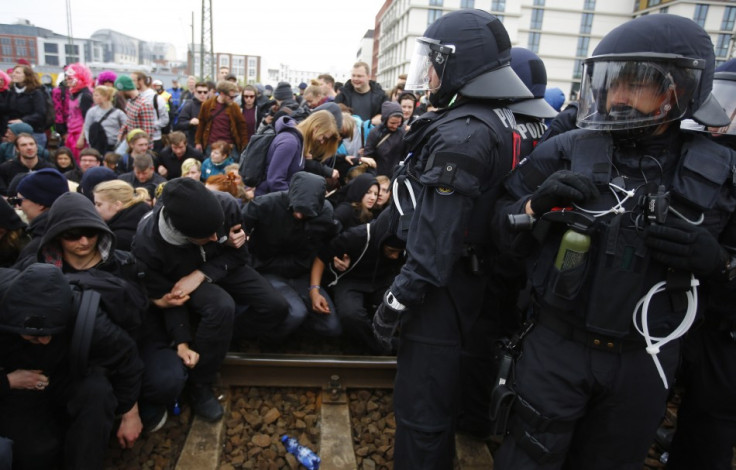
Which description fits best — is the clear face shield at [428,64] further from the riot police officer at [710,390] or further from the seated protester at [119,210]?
the seated protester at [119,210]

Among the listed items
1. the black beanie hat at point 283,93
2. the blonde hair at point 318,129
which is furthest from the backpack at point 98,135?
the blonde hair at point 318,129

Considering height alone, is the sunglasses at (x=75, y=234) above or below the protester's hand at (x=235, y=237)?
above

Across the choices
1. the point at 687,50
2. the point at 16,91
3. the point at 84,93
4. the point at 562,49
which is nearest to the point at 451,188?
the point at 687,50

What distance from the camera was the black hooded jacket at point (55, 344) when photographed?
2.40m

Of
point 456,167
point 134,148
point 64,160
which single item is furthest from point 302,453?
point 64,160

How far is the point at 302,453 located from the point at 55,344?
5.05 feet

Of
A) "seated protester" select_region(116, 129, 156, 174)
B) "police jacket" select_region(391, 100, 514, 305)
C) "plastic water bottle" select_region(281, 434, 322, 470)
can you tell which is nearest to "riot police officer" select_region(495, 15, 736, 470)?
"police jacket" select_region(391, 100, 514, 305)

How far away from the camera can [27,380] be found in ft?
8.41

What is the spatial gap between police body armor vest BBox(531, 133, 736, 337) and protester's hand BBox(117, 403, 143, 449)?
256 centimetres

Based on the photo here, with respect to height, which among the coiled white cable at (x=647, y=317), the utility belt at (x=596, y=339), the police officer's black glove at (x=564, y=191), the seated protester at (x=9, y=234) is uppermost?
the police officer's black glove at (x=564, y=191)

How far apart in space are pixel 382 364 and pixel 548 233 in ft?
6.86

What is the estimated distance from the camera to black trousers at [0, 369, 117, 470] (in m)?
2.61

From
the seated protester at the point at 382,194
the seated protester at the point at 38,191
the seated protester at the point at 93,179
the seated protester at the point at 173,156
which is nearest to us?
the seated protester at the point at 38,191

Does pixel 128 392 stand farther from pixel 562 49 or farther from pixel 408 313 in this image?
pixel 562 49
